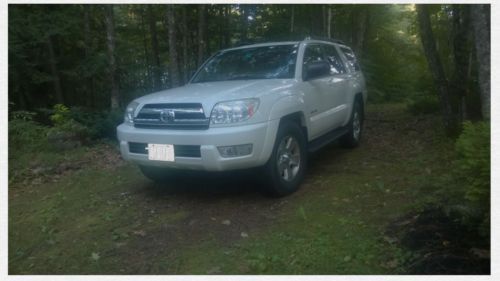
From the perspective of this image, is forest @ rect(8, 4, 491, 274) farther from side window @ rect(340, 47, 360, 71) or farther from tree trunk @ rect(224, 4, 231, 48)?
side window @ rect(340, 47, 360, 71)

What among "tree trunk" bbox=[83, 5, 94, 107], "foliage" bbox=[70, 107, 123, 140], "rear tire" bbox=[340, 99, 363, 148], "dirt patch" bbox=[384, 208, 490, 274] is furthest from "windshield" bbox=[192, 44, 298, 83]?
"tree trunk" bbox=[83, 5, 94, 107]

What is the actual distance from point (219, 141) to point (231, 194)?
108 centimetres

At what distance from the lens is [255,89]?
14.7 ft

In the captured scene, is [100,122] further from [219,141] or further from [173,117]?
[219,141]

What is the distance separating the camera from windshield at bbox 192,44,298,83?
17.2ft

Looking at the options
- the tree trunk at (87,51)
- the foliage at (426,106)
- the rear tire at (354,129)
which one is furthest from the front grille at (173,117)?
the foliage at (426,106)

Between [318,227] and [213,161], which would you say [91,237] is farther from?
[318,227]

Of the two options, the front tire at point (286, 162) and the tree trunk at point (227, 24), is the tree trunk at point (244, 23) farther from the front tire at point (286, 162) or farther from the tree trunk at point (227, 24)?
the front tire at point (286, 162)

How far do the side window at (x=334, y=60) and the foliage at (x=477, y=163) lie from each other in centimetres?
340

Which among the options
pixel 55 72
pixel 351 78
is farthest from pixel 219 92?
pixel 55 72

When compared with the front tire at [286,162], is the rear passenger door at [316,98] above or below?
above

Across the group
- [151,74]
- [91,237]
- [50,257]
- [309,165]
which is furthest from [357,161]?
[151,74]

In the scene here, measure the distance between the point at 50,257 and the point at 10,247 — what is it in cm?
58

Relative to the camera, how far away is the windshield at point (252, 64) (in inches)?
206
